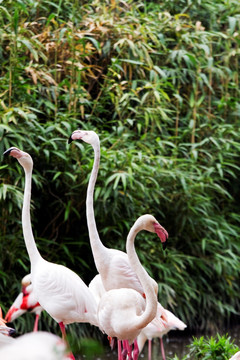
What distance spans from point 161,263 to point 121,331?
242 cm

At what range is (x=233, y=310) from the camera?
555cm

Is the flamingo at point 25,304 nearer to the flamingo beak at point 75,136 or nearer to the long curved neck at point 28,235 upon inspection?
the long curved neck at point 28,235

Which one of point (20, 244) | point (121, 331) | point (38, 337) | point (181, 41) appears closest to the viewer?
point (38, 337)

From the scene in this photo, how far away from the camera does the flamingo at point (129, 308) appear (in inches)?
114

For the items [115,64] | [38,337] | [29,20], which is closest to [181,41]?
[115,64]

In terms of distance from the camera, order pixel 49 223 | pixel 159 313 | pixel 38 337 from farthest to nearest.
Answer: pixel 49 223 < pixel 159 313 < pixel 38 337

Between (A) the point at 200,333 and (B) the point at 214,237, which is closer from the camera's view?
(A) the point at 200,333

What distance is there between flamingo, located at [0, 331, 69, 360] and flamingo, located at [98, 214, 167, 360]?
2168 millimetres

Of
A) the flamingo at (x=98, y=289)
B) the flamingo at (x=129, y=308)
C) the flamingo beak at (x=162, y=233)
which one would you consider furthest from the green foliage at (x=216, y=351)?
the flamingo at (x=98, y=289)

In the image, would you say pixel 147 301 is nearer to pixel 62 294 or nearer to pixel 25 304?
pixel 62 294

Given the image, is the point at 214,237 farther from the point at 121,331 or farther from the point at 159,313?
the point at 121,331

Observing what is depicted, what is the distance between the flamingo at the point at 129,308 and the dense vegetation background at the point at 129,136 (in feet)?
4.90

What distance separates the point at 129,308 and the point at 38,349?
2.30 m

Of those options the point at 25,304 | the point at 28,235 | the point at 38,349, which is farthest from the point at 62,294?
the point at 38,349
